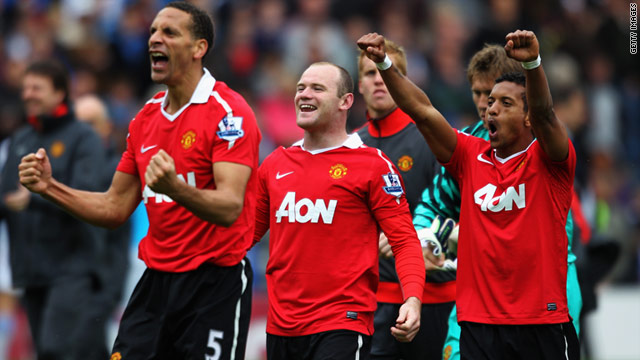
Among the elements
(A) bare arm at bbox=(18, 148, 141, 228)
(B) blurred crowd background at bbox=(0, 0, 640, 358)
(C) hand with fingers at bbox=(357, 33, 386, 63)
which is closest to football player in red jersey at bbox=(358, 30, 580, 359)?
(C) hand with fingers at bbox=(357, 33, 386, 63)

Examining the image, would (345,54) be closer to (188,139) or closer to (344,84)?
(344,84)

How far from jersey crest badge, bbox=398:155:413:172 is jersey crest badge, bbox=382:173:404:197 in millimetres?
1256

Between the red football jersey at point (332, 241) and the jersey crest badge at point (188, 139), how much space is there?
71cm

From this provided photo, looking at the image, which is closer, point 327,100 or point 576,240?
point 327,100

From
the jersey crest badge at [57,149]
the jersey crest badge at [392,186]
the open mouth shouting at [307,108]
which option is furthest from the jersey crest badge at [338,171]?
the jersey crest badge at [57,149]

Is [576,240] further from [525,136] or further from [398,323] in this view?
[398,323]

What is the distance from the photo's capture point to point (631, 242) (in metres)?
14.1

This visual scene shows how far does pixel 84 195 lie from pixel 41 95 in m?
3.32

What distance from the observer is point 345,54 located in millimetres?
15695

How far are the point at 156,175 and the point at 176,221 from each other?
84cm

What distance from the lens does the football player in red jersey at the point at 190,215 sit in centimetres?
566

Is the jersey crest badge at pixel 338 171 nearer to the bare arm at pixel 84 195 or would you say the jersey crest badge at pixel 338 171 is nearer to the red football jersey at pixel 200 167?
the red football jersey at pixel 200 167

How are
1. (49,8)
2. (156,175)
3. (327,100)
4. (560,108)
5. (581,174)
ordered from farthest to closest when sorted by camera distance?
(49,8), (560,108), (581,174), (327,100), (156,175)

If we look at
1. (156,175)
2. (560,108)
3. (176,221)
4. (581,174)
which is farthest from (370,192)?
(560,108)
